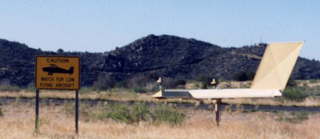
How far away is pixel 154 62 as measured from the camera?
120750mm

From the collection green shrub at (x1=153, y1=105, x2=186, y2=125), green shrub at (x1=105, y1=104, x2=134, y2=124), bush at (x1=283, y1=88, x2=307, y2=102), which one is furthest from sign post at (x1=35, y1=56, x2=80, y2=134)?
bush at (x1=283, y1=88, x2=307, y2=102)

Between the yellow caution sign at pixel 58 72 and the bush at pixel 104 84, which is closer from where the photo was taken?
the yellow caution sign at pixel 58 72

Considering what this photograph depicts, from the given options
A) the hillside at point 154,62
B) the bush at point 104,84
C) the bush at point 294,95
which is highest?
the hillside at point 154,62

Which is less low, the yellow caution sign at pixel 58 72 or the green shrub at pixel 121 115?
the yellow caution sign at pixel 58 72

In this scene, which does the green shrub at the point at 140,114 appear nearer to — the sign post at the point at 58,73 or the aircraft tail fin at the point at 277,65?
the aircraft tail fin at the point at 277,65

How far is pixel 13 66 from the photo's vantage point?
365ft

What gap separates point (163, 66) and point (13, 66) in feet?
78.9

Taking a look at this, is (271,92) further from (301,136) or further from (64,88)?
(64,88)

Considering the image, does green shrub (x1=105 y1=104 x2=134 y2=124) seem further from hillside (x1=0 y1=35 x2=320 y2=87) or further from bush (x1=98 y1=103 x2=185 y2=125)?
hillside (x1=0 y1=35 x2=320 y2=87)

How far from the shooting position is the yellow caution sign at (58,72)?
23094 mm

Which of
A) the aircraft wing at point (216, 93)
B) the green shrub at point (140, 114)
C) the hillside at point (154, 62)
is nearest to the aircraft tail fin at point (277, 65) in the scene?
the aircraft wing at point (216, 93)

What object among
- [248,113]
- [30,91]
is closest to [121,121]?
[248,113]

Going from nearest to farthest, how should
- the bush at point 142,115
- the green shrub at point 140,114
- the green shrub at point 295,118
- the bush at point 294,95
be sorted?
the bush at point 142,115, the green shrub at point 140,114, the green shrub at point 295,118, the bush at point 294,95

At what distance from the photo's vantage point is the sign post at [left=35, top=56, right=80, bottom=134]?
23.1m
